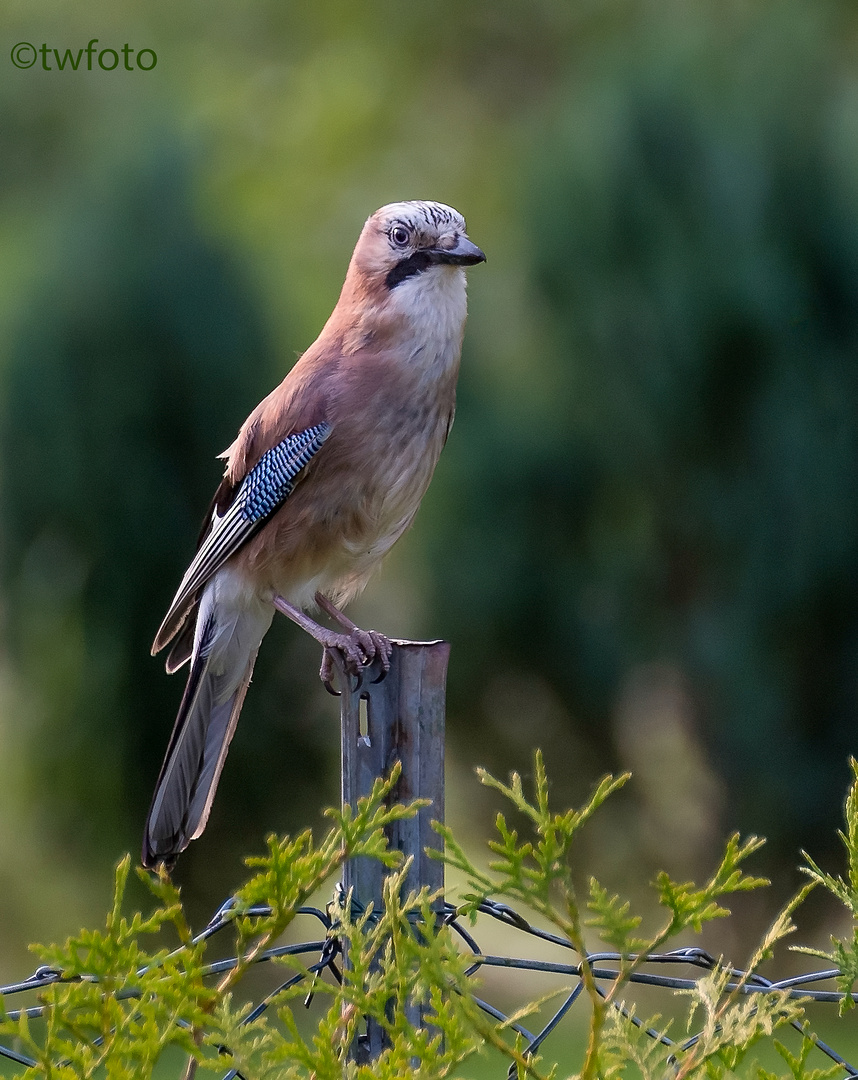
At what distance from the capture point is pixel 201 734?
320 centimetres

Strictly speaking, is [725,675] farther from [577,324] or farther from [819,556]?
[577,324]

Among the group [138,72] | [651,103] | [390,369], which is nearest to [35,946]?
[390,369]

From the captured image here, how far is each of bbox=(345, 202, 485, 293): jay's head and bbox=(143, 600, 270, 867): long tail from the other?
97cm

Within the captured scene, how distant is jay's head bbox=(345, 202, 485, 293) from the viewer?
326cm

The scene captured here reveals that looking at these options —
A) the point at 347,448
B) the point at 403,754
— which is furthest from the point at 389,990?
the point at 347,448

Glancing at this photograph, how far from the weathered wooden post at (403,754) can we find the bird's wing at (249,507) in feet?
4.59

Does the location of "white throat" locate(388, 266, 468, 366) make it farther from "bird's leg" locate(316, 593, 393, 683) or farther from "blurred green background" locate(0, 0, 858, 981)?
"blurred green background" locate(0, 0, 858, 981)

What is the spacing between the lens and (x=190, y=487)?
589 cm

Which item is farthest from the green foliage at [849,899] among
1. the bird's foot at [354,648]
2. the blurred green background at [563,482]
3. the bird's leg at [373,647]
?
the blurred green background at [563,482]

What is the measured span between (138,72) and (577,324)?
8380 millimetres

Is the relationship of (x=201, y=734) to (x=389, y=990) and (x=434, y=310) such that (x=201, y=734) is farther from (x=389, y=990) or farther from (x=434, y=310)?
(x=389, y=990)

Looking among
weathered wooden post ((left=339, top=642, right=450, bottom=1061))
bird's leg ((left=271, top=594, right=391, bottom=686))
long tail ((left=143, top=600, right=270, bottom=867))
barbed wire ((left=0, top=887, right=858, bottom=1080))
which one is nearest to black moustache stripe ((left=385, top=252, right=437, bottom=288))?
bird's leg ((left=271, top=594, right=391, bottom=686))

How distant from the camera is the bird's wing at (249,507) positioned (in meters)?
3.32

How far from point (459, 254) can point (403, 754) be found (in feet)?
5.35
